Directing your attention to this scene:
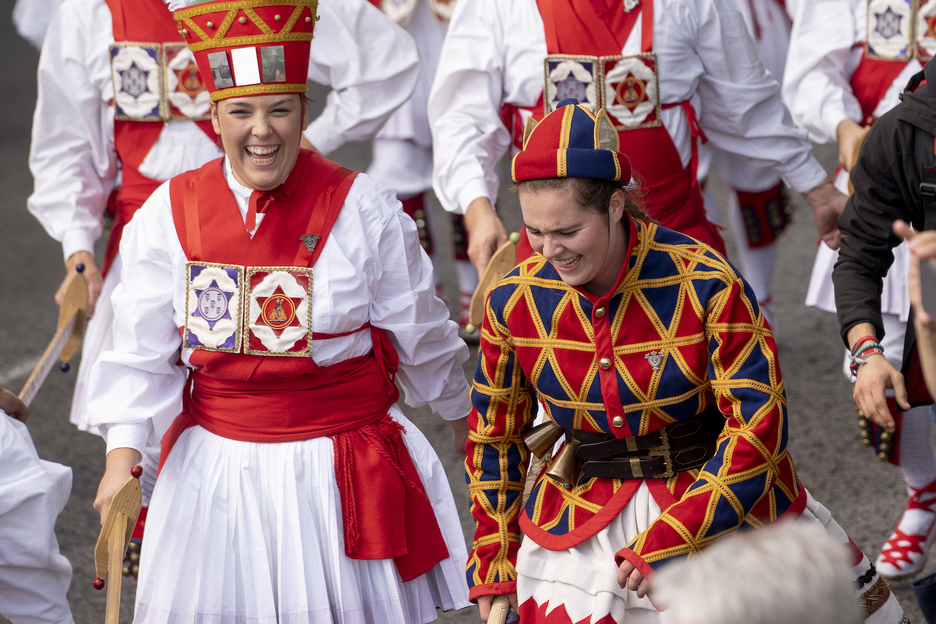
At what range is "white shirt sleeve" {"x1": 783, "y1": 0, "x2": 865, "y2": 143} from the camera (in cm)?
389

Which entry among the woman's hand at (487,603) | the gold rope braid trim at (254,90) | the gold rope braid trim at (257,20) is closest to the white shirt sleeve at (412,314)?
the gold rope braid trim at (254,90)

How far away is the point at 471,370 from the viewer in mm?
5484

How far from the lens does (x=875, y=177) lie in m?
2.69

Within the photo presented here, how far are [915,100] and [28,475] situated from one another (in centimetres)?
226

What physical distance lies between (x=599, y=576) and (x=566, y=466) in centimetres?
25

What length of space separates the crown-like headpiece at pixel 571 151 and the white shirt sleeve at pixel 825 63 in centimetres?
181

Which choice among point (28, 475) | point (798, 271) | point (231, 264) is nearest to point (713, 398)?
point (231, 264)

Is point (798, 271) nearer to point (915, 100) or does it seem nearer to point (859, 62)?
point (859, 62)

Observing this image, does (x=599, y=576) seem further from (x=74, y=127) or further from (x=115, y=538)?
(x=74, y=127)

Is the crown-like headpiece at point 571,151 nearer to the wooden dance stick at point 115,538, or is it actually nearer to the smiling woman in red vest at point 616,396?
the smiling woman in red vest at point 616,396

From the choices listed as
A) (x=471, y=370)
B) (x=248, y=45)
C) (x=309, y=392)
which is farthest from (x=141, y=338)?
(x=471, y=370)

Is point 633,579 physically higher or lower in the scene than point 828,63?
lower

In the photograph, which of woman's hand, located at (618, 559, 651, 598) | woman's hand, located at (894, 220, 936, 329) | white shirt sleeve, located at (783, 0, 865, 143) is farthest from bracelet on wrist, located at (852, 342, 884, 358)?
white shirt sleeve, located at (783, 0, 865, 143)

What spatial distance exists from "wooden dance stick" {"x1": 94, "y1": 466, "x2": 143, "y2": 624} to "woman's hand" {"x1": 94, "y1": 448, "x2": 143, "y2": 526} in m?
0.02
